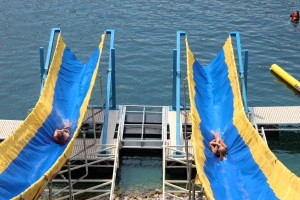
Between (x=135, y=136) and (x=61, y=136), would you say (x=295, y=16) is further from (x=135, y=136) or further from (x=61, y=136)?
(x=61, y=136)

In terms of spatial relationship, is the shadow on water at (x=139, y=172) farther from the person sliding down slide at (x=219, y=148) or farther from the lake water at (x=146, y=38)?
the lake water at (x=146, y=38)

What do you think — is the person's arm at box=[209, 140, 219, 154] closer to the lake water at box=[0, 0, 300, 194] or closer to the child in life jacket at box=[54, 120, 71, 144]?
the child in life jacket at box=[54, 120, 71, 144]

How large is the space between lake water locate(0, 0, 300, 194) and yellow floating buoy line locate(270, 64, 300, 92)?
58cm

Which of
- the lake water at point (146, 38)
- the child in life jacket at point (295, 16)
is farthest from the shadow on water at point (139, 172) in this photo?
the child in life jacket at point (295, 16)

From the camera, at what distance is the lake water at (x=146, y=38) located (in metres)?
39.3

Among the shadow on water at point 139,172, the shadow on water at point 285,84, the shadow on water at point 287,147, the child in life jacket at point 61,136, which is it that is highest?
the shadow on water at point 285,84

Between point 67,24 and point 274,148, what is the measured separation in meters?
25.9

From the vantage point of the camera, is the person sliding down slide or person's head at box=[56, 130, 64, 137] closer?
the person sliding down slide

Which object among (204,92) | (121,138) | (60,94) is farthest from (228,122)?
(60,94)

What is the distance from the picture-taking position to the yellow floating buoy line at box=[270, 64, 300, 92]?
39.1 m

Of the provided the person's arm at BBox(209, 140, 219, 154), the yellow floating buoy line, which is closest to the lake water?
the yellow floating buoy line

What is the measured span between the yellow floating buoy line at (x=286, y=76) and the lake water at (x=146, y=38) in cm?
Answer: 58

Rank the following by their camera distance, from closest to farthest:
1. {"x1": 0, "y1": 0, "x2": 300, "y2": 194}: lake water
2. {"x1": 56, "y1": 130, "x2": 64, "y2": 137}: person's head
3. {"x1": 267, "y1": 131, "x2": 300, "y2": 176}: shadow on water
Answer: {"x1": 56, "y1": 130, "x2": 64, "y2": 137}: person's head → {"x1": 267, "y1": 131, "x2": 300, "y2": 176}: shadow on water → {"x1": 0, "y1": 0, "x2": 300, "y2": 194}: lake water

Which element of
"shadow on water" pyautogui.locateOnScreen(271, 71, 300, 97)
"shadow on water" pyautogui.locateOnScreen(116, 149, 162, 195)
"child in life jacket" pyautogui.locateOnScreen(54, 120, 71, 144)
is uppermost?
"shadow on water" pyautogui.locateOnScreen(271, 71, 300, 97)
